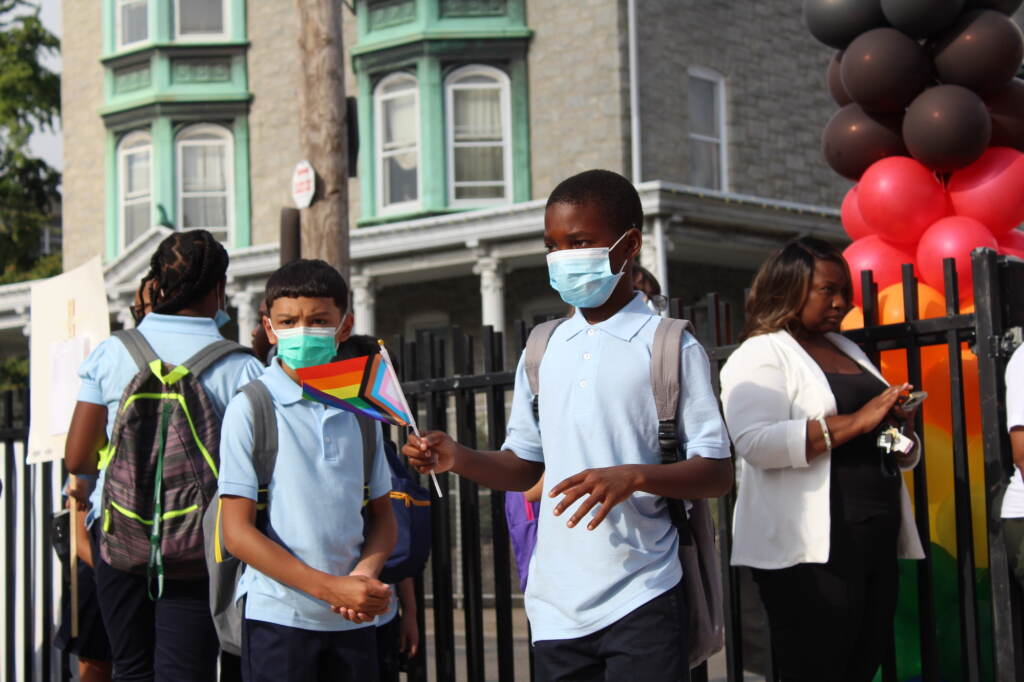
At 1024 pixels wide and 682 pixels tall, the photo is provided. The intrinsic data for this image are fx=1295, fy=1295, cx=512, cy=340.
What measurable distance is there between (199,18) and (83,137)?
2762 mm

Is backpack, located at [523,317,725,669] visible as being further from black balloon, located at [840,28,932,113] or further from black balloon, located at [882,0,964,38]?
black balloon, located at [882,0,964,38]

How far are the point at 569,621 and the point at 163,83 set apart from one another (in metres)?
17.8

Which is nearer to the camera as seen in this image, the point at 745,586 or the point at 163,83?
the point at 745,586

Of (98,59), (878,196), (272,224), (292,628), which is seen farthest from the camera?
(98,59)

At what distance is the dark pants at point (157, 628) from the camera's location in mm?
3879

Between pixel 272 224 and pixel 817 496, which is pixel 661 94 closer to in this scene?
pixel 272 224

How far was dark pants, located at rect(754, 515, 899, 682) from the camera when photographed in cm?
385

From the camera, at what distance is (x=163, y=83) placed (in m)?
19.3

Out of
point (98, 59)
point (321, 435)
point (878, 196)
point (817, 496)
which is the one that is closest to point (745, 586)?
point (878, 196)

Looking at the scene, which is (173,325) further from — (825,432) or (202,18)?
(202,18)

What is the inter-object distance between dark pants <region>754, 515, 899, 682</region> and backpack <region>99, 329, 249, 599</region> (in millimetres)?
1747

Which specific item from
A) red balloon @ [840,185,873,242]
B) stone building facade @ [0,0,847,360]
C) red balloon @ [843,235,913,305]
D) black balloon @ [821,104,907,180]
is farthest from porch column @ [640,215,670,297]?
red balloon @ [843,235,913,305]

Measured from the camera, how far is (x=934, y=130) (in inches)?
257

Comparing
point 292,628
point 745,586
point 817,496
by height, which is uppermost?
point 817,496
